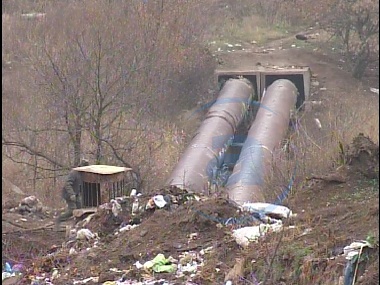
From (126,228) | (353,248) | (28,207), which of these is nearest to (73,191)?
(28,207)

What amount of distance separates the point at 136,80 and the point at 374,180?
23.5 ft

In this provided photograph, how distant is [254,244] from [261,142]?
554 centimetres

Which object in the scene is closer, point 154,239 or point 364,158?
point 364,158

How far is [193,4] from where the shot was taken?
12148 mm

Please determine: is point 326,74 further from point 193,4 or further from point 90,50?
point 90,50

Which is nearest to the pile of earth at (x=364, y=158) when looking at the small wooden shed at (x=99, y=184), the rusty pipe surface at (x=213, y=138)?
the rusty pipe surface at (x=213, y=138)

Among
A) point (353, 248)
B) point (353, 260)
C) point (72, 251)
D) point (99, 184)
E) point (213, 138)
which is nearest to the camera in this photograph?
point (353, 260)

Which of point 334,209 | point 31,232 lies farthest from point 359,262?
point 31,232

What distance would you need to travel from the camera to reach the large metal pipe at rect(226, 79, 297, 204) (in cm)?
886

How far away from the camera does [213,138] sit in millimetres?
10969

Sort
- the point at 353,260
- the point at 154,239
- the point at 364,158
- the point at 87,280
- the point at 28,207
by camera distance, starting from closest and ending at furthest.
→ the point at 353,260 → the point at 87,280 → the point at 364,158 → the point at 154,239 → the point at 28,207

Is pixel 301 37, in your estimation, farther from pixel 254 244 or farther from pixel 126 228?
pixel 254 244

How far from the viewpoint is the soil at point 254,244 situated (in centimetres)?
422

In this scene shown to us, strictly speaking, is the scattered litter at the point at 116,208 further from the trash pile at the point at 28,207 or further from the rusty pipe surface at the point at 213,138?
the trash pile at the point at 28,207
